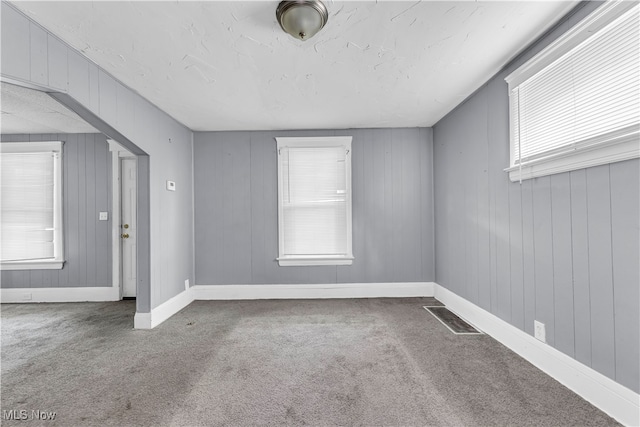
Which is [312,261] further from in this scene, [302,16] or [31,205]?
[31,205]

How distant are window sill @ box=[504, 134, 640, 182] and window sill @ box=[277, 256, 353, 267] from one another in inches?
92.8

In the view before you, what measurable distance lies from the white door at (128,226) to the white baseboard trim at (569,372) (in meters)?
4.81

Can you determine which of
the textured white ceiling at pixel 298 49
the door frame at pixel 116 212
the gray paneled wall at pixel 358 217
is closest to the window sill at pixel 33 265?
the door frame at pixel 116 212

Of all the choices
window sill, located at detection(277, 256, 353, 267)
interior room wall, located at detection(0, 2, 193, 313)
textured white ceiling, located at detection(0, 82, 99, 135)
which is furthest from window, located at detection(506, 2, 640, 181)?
textured white ceiling, located at detection(0, 82, 99, 135)

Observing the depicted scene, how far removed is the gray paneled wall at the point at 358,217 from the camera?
397cm

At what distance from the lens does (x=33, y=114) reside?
3307mm

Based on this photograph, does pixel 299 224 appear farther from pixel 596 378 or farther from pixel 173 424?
pixel 596 378

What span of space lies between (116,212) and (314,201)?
3.04 metres

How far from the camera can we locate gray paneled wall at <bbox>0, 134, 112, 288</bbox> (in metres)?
3.98

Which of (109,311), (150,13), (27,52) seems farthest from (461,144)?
(109,311)

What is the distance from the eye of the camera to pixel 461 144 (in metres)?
3.16

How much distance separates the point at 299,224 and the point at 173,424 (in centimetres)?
272

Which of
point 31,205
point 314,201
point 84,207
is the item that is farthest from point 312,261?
point 31,205

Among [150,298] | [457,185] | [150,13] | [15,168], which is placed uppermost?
[150,13]
